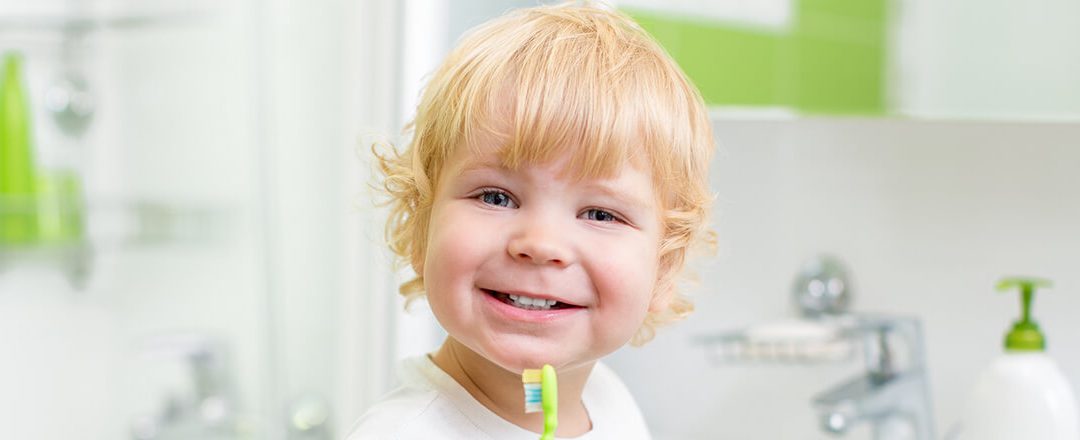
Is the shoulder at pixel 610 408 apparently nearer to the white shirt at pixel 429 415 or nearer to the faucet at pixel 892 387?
the white shirt at pixel 429 415

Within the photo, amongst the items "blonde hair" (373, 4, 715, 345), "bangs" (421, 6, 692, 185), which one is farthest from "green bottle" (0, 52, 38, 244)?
"bangs" (421, 6, 692, 185)

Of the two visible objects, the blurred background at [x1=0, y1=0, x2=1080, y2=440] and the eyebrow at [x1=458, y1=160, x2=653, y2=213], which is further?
the blurred background at [x1=0, y1=0, x2=1080, y2=440]

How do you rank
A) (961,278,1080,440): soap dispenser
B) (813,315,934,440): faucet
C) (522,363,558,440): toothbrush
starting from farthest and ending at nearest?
(813,315,934,440): faucet, (961,278,1080,440): soap dispenser, (522,363,558,440): toothbrush

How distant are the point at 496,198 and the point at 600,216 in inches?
2.8

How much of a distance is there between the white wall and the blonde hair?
0.57 meters

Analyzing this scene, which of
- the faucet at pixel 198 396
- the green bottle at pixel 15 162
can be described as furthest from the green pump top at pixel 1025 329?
the green bottle at pixel 15 162

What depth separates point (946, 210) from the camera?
140 cm

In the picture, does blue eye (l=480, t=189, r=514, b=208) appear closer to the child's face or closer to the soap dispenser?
the child's face

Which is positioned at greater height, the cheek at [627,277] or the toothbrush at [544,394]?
the cheek at [627,277]

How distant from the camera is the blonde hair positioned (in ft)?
2.58

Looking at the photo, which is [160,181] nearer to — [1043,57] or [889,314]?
[889,314]

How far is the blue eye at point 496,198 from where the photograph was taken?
0.80 meters

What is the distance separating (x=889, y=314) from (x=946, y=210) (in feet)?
0.45

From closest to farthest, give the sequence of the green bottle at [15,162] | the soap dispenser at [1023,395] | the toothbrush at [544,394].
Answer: the toothbrush at [544,394] < the soap dispenser at [1023,395] < the green bottle at [15,162]
